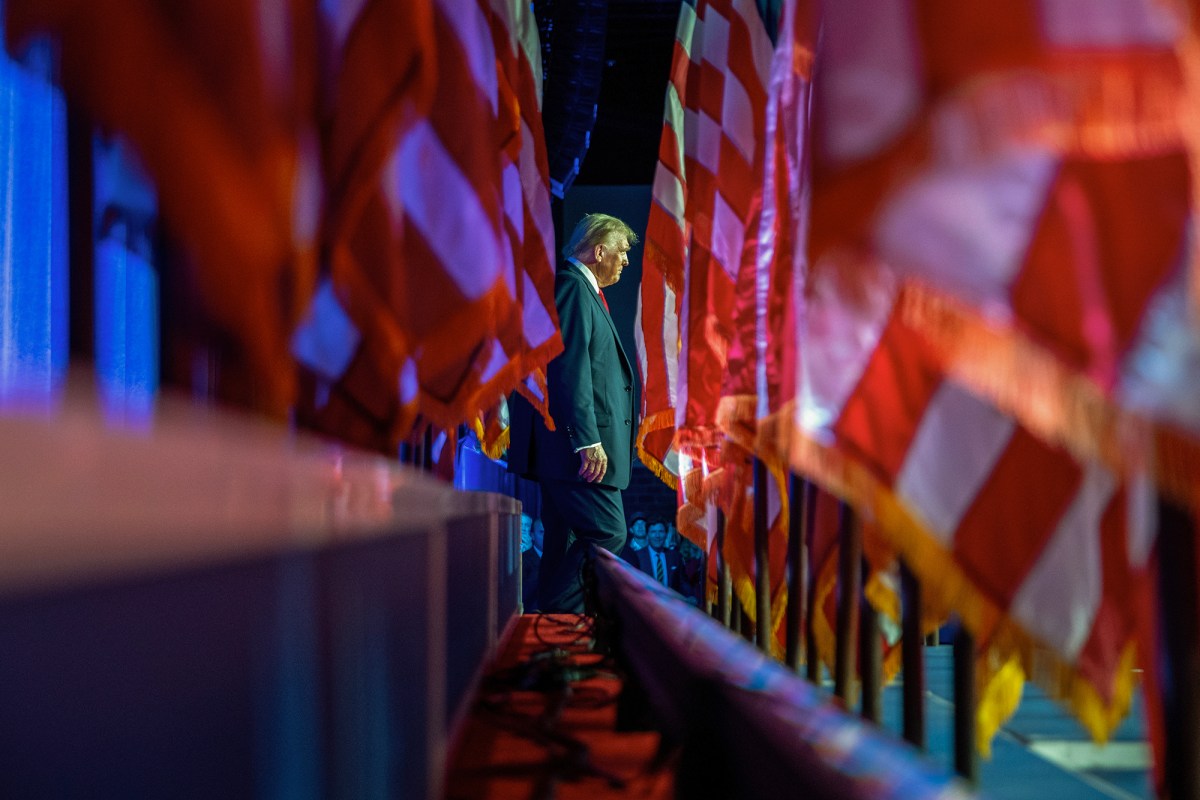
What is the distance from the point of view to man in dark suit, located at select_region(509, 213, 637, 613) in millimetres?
2980

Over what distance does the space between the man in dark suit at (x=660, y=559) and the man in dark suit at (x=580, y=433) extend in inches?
154

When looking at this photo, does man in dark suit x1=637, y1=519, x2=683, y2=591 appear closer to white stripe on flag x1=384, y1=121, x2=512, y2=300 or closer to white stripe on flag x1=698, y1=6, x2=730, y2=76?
white stripe on flag x1=698, y1=6, x2=730, y2=76

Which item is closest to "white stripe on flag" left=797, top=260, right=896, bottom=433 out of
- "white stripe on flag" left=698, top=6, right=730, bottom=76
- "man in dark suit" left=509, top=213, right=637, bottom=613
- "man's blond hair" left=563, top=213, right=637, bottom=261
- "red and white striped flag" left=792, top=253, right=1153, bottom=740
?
"red and white striped flag" left=792, top=253, right=1153, bottom=740

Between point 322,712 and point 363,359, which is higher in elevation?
point 363,359

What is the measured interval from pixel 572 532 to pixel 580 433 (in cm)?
32

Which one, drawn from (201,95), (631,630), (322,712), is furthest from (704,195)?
(322,712)

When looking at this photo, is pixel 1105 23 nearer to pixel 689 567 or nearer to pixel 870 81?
pixel 870 81

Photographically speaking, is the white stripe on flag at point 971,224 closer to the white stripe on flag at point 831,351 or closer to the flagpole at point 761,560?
the white stripe on flag at point 831,351

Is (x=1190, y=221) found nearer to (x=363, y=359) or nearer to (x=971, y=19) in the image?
(x=971, y=19)

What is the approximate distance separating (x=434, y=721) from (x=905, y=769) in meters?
0.44

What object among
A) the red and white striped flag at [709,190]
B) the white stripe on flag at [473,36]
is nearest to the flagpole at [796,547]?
the red and white striped flag at [709,190]

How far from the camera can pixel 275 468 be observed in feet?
1.23

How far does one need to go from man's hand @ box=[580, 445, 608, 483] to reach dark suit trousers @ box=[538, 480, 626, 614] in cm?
6

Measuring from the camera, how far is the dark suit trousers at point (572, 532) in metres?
2.96
